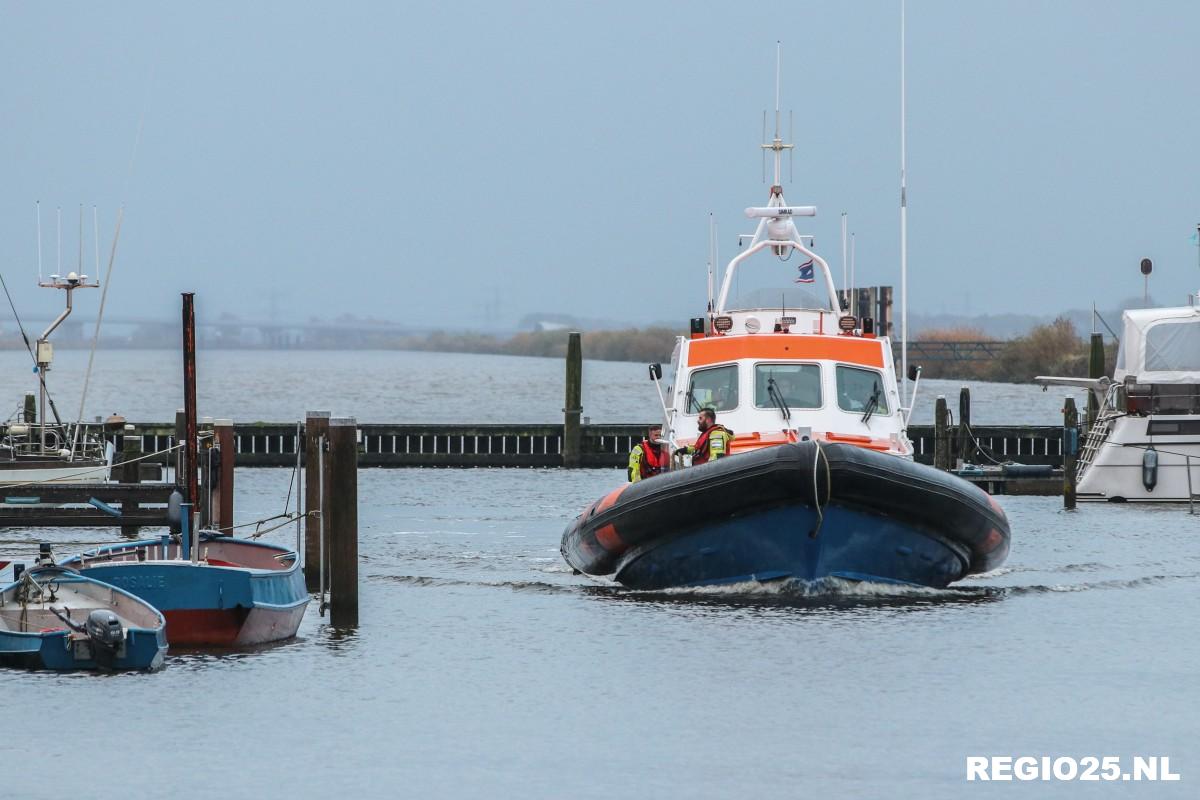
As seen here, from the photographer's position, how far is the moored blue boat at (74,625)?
16.9 meters

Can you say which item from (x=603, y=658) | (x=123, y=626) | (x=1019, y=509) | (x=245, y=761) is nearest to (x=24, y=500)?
(x=123, y=626)

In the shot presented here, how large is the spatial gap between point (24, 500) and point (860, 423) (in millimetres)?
10263

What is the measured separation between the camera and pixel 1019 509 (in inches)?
1320

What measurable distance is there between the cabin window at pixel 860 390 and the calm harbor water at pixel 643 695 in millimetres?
2180

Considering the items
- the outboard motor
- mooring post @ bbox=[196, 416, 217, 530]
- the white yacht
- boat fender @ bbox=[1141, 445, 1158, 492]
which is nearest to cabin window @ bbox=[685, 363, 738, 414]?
mooring post @ bbox=[196, 416, 217, 530]

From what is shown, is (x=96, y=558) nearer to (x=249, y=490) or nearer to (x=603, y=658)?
(x=603, y=658)

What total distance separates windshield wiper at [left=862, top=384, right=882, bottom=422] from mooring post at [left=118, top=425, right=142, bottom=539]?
29.8 feet

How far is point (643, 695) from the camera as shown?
1667 cm

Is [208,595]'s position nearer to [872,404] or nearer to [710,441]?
[710,441]

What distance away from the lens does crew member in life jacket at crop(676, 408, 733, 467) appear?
20.3 m

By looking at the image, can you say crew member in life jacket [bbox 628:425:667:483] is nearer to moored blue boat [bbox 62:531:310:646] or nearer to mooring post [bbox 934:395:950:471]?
moored blue boat [bbox 62:531:310:646]

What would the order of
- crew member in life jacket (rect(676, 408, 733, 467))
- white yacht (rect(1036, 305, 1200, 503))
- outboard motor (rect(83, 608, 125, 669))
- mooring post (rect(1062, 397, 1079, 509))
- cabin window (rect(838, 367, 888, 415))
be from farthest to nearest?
white yacht (rect(1036, 305, 1200, 503))
mooring post (rect(1062, 397, 1079, 509))
cabin window (rect(838, 367, 888, 415))
crew member in life jacket (rect(676, 408, 733, 467))
outboard motor (rect(83, 608, 125, 669))

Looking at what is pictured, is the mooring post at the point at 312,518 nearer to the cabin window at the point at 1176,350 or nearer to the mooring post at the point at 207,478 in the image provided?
the mooring post at the point at 207,478

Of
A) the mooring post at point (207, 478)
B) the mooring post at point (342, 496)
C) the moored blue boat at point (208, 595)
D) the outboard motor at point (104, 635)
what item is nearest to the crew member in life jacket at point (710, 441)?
the mooring post at point (342, 496)
